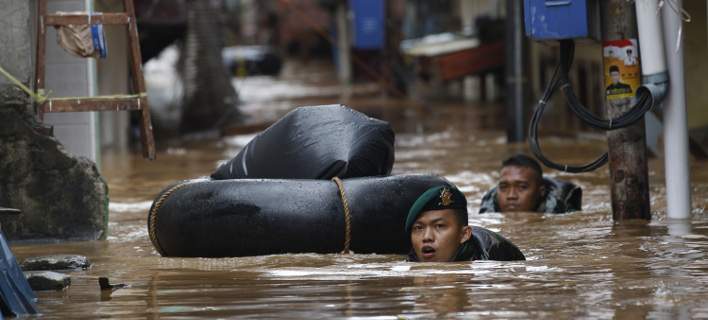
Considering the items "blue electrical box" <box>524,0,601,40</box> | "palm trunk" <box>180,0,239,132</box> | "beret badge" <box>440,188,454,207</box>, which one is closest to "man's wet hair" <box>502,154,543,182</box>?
"blue electrical box" <box>524,0,601,40</box>

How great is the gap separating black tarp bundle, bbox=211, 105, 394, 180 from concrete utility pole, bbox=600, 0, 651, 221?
5.57 ft

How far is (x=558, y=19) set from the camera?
1032 cm

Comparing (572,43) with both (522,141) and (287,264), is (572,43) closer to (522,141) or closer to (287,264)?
(287,264)

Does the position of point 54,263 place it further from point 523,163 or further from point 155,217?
point 523,163

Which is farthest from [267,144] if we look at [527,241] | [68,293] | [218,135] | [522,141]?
[218,135]

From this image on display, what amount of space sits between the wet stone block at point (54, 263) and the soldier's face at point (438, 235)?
6.46ft

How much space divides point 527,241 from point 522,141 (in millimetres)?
12194

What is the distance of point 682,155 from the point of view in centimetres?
1066

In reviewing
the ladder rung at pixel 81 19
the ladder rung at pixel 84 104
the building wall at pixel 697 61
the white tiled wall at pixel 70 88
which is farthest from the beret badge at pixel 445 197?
the building wall at pixel 697 61

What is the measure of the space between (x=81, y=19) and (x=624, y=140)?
3917mm

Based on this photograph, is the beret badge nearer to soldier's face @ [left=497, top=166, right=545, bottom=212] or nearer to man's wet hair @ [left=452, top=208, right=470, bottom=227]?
man's wet hair @ [left=452, top=208, right=470, bottom=227]

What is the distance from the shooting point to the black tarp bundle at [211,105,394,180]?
983 centimetres

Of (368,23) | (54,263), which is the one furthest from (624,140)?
(368,23)

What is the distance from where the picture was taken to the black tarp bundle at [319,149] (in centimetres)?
983
